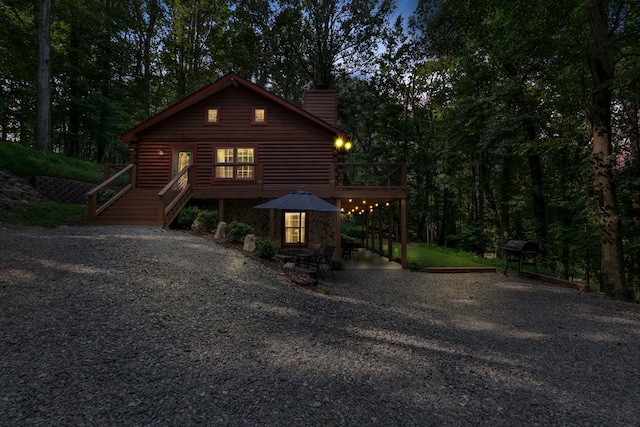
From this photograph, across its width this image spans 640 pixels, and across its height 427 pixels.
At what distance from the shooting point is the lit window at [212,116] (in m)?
16.0

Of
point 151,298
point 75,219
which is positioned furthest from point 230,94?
point 151,298

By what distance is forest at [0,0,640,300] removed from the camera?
14.2 metres

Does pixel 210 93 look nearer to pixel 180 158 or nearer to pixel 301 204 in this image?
pixel 180 158

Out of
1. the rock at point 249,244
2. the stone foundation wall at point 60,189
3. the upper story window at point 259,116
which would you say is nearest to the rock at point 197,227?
the rock at point 249,244

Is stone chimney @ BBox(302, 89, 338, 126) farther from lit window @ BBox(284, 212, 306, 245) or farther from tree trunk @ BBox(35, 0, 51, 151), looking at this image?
tree trunk @ BBox(35, 0, 51, 151)

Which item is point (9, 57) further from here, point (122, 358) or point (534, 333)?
point (534, 333)

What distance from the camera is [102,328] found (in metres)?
4.31

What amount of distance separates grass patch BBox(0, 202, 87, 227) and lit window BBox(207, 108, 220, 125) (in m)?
7.08

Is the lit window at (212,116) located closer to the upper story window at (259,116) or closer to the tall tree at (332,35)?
the upper story window at (259,116)

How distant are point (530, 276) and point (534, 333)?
7988mm

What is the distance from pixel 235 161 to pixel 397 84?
1926 centimetres

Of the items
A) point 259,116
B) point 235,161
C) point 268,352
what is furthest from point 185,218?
point 268,352

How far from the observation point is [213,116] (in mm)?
16094

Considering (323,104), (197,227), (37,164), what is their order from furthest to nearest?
(323,104) → (37,164) → (197,227)
